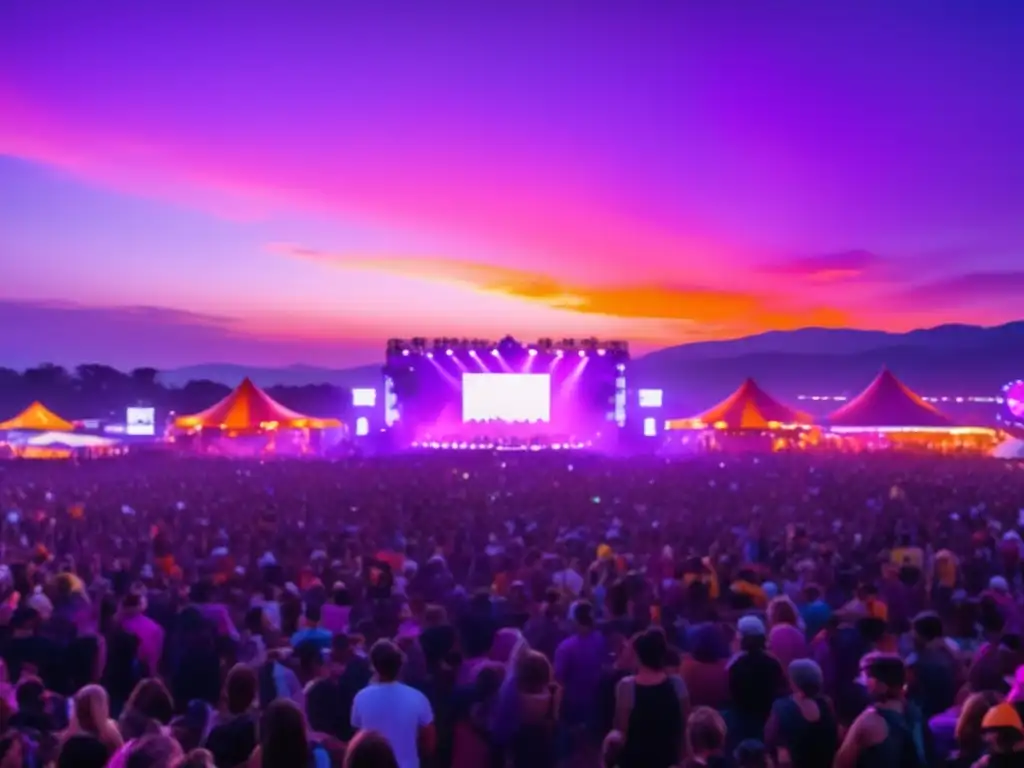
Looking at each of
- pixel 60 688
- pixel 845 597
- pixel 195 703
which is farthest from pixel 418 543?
pixel 195 703

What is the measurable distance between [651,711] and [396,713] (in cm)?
109

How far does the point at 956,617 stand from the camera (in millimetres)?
6598

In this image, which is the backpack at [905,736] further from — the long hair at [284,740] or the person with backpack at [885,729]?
the long hair at [284,740]

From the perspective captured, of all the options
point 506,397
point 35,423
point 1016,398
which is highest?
point 506,397

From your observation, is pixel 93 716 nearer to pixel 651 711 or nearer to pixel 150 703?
pixel 150 703

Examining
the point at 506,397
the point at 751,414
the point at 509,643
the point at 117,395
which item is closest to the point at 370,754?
the point at 509,643

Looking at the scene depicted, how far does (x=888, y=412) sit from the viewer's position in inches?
1665

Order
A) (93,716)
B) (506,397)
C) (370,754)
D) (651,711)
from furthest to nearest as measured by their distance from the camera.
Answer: (506,397)
(651,711)
(93,716)
(370,754)

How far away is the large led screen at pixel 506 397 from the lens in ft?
143

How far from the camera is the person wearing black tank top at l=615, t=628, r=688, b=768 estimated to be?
15.2ft

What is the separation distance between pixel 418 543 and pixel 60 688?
18.3 feet

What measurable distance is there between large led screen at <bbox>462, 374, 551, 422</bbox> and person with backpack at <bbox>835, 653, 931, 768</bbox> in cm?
3918

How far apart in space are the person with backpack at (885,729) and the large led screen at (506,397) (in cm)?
3918

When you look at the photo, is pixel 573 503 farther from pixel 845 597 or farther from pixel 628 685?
pixel 628 685
